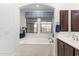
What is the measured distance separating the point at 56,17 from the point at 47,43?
0.68 metres

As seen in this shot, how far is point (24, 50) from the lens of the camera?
423 centimetres

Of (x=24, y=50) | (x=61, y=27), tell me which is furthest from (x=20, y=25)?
(x=61, y=27)

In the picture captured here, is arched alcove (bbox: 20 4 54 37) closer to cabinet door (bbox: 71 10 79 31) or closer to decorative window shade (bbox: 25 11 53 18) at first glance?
decorative window shade (bbox: 25 11 53 18)

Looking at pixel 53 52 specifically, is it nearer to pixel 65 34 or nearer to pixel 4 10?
pixel 65 34

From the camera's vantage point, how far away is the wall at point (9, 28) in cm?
445

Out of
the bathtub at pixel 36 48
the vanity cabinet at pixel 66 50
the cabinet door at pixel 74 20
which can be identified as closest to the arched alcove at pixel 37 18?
the bathtub at pixel 36 48

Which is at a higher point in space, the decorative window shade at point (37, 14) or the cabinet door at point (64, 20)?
the decorative window shade at point (37, 14)

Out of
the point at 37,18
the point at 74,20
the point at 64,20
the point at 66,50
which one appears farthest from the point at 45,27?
the point at 66,50

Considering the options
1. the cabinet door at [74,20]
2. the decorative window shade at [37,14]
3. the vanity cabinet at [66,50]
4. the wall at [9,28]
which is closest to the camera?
the vanity cabinet at [66,50]

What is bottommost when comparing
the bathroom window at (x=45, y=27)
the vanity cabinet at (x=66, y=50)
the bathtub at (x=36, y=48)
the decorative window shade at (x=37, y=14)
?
the bathtub at (x=36, y=48)

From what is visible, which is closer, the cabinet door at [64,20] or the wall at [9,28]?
the cabinet door at [64,20]

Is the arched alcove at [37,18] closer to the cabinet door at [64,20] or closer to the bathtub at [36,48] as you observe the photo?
the bathtub at [36,48]

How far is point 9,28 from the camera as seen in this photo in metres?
4.52

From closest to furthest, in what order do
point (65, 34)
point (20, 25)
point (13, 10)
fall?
point (65, 34) < point (13, 10) < point (20, 25)
